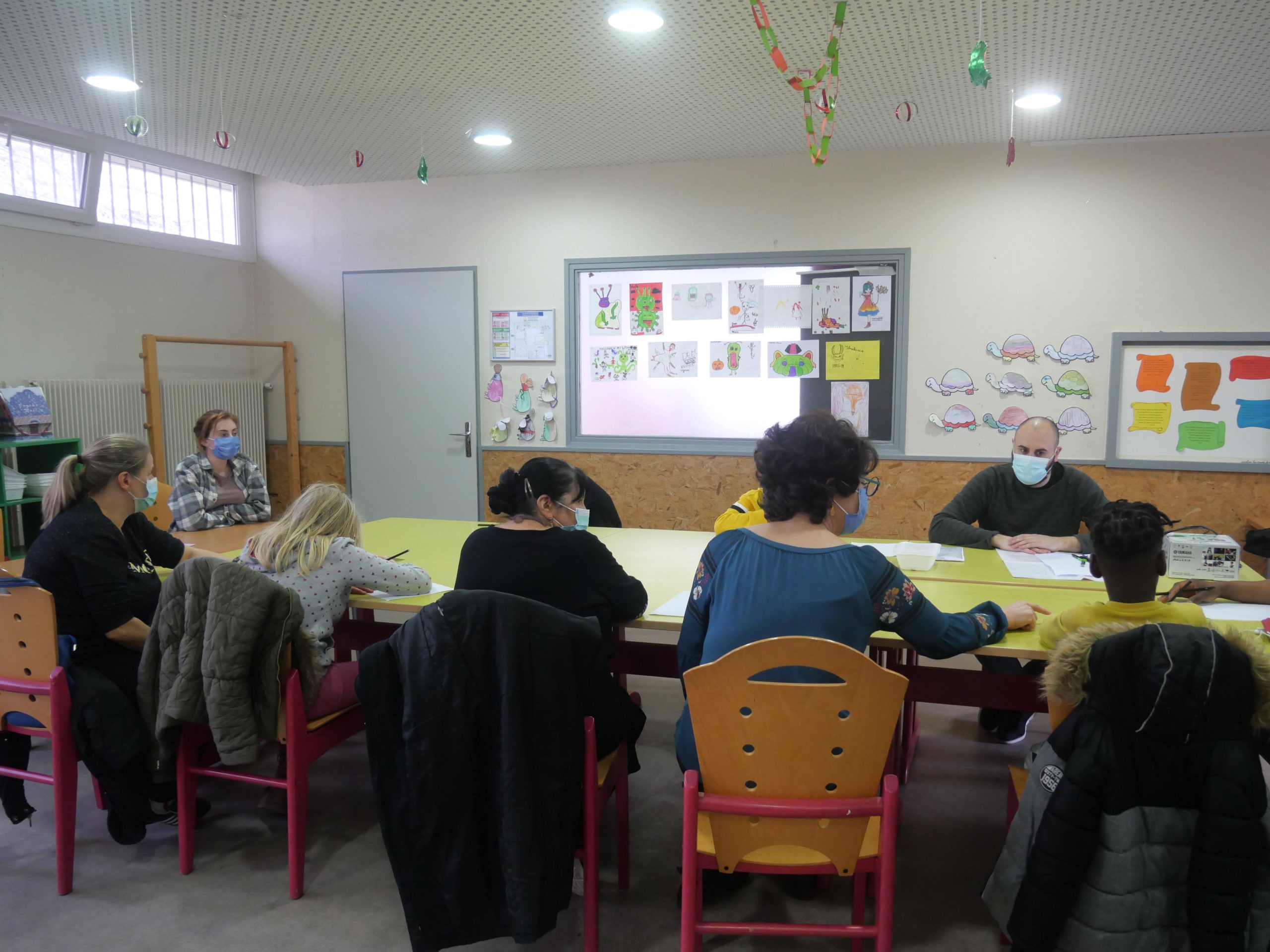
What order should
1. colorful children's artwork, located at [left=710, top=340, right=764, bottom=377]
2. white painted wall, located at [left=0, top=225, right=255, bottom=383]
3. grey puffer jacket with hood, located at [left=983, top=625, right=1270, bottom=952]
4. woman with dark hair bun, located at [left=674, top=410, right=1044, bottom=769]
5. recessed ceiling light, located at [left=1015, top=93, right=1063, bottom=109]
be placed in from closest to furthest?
grey puffer jacket with hood, located at [left=983, top=625, right=1270, bottom=952] < woman with dark hair bun, located at [left=674, top=410, right=1044, bottom=769] < recessed ceiling light, located at [left=1015, top=93, right=1063, bottom=109] < white painted wall, located at [left=0, top=225, right=255, bottom=383] < colorful children's artwork, located at [left=710, top=340, right=764, bottom=377]

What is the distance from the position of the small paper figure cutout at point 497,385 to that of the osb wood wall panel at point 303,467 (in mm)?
1190

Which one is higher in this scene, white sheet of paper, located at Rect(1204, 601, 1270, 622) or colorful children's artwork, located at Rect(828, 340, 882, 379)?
colorful children's artwork, located at Rect(828, 340, 882, 379)

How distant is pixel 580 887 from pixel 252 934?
75 centimetres

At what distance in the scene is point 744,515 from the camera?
2.70m

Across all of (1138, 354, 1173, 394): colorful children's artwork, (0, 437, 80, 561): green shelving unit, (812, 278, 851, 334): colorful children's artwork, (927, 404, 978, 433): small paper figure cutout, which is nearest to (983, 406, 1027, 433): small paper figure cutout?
(927, 404, 978, 433): small paper figure cutout

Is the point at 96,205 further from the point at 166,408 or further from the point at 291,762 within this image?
the point at 291,762

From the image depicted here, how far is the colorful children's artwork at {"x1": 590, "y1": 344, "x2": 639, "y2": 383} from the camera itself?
17.0ft

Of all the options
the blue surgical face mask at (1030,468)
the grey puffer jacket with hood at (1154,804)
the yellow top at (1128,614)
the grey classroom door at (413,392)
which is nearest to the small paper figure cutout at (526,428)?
the grey classroom door at (413,392)

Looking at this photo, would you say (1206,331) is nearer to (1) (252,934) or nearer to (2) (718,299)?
(2) (718,299)

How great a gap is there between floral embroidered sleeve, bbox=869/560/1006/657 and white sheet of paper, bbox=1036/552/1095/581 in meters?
0.70

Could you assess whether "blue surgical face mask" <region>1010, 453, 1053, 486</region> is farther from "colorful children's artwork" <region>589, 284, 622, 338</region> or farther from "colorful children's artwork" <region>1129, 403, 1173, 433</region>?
"colorful children's artwork" <region>589, 284, 622, 338</region>

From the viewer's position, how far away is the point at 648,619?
2.12 m

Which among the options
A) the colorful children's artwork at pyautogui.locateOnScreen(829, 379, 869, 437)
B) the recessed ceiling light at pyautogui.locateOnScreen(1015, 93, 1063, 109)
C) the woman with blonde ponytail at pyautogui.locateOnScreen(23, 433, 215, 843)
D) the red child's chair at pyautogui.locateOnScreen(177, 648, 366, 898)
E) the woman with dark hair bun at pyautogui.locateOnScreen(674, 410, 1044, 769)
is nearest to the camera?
the woman with dark hair bun at pyautogui.locateOnScreen(674, 410, 1044, 769)

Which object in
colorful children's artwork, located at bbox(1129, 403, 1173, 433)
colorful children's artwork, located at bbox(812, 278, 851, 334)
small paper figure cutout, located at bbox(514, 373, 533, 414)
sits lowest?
colorful children's artwork, located at bbox(1129, 403, 1173, 433)
